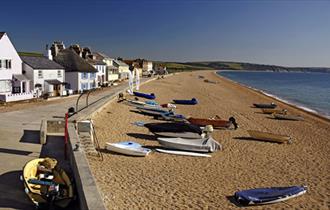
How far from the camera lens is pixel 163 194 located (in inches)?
413

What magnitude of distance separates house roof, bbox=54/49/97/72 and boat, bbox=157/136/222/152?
1248 inches

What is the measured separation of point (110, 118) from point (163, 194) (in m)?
13.1

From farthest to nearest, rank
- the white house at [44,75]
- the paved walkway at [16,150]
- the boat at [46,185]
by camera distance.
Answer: the white house at [44,75], the paved walkway at [16,150], the boat at [46,185]

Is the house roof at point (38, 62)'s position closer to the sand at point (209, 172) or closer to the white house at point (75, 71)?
the white house at point (75, 71)

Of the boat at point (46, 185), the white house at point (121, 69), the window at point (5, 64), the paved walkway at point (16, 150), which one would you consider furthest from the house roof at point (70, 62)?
the boat at point (46, 185)

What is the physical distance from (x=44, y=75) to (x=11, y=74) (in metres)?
5.43

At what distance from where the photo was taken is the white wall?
31.4 metres

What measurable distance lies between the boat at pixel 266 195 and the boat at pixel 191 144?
4965 mm

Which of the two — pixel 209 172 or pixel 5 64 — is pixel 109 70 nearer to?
pixel 5 64

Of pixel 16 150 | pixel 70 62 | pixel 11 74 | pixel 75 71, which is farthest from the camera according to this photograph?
pixel 70 62

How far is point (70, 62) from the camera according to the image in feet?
149

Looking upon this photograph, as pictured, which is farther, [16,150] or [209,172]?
[209,172]

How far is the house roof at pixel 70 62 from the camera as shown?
146 ft

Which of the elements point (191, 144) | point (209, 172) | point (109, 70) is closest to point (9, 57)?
point (191, 144)
